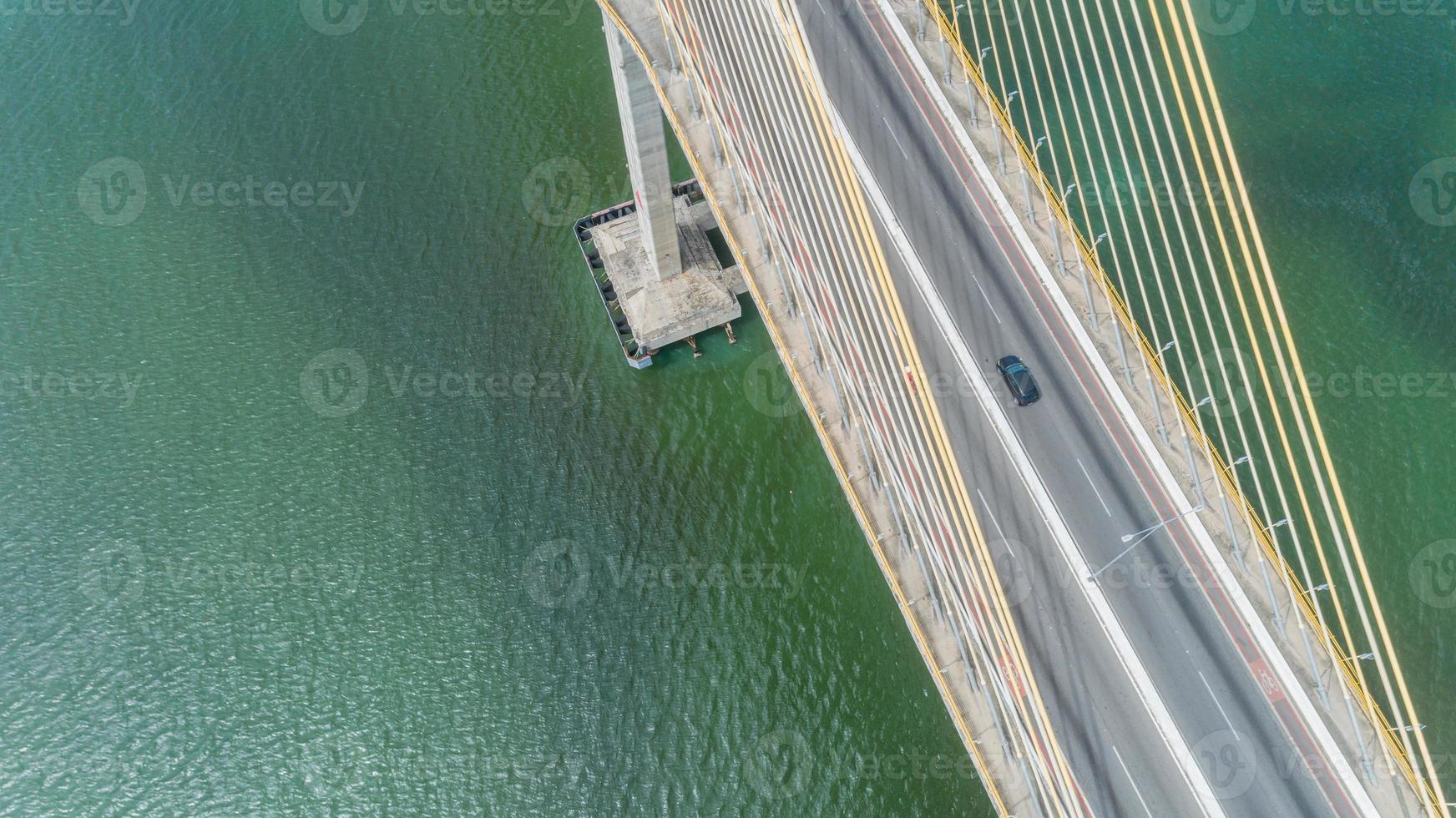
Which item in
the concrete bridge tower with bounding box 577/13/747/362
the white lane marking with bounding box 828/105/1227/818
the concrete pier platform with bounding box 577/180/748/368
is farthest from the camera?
the concrete pier platform with bounding box 577/180/748/368

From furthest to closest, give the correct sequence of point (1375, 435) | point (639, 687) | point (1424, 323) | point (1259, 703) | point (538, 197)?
point (538, 197), point (1424, 323), point (1375, 435), point (639, 687), point (1259, 703)

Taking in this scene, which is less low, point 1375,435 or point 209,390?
point 209,390

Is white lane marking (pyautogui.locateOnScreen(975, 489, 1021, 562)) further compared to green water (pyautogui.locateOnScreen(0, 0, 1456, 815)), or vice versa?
green water (pyautogui.locateOnScreen(0, 0, 1456, 815))

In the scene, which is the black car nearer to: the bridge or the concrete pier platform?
the bridge

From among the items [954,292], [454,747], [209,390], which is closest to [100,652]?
[209,390]

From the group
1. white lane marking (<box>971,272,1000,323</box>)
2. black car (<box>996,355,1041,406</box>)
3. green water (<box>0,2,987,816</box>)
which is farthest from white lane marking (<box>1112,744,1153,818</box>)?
white lane marking (<box>971,272,1000,323</box>)

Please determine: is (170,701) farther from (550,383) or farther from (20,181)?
(20,181)

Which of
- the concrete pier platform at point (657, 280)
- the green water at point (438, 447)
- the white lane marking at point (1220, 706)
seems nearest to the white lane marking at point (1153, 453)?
the white lane marking at point (1220, 706)
